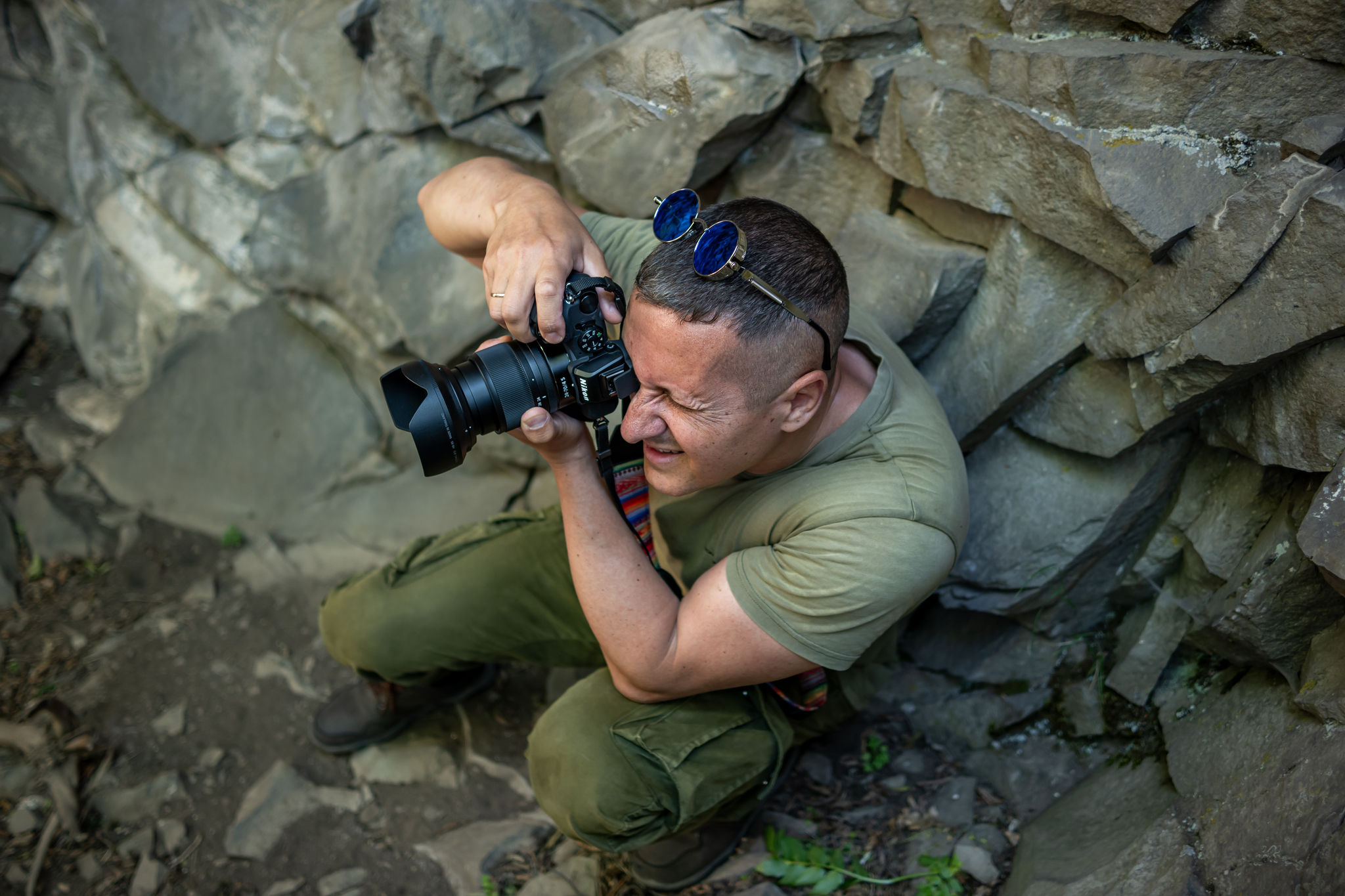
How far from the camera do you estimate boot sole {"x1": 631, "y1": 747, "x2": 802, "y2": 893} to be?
2033 mm

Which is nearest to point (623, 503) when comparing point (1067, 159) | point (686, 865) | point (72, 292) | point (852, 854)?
point (686, 865)

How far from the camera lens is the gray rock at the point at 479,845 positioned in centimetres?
219

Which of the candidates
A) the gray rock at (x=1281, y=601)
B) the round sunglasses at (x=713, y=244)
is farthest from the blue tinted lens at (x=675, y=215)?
the gray rock at (x=1281, y=601)

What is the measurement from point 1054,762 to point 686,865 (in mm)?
922

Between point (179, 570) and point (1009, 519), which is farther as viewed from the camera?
point (179, 570)

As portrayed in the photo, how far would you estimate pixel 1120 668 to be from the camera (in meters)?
2.05

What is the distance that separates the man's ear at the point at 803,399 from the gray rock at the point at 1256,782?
1.03m

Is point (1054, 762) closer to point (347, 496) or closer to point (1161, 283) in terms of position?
point (1161, 283)

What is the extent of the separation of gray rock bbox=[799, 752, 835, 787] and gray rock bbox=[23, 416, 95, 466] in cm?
314

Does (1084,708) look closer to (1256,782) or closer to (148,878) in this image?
(1256,782)

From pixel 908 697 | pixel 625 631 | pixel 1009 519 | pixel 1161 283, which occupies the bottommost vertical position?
pixel 908 697

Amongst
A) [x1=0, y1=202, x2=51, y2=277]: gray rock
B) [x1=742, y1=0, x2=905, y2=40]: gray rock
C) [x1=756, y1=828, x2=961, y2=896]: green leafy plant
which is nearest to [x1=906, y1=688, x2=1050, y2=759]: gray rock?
[x1=756, y1=828, x2=961, y2=896]: green leafy plant

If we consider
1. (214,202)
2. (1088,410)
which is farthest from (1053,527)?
(214,202)

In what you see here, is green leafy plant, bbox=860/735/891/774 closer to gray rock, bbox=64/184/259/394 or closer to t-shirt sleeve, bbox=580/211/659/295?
t-shirt sleeve, bbox=580/211/659/295
